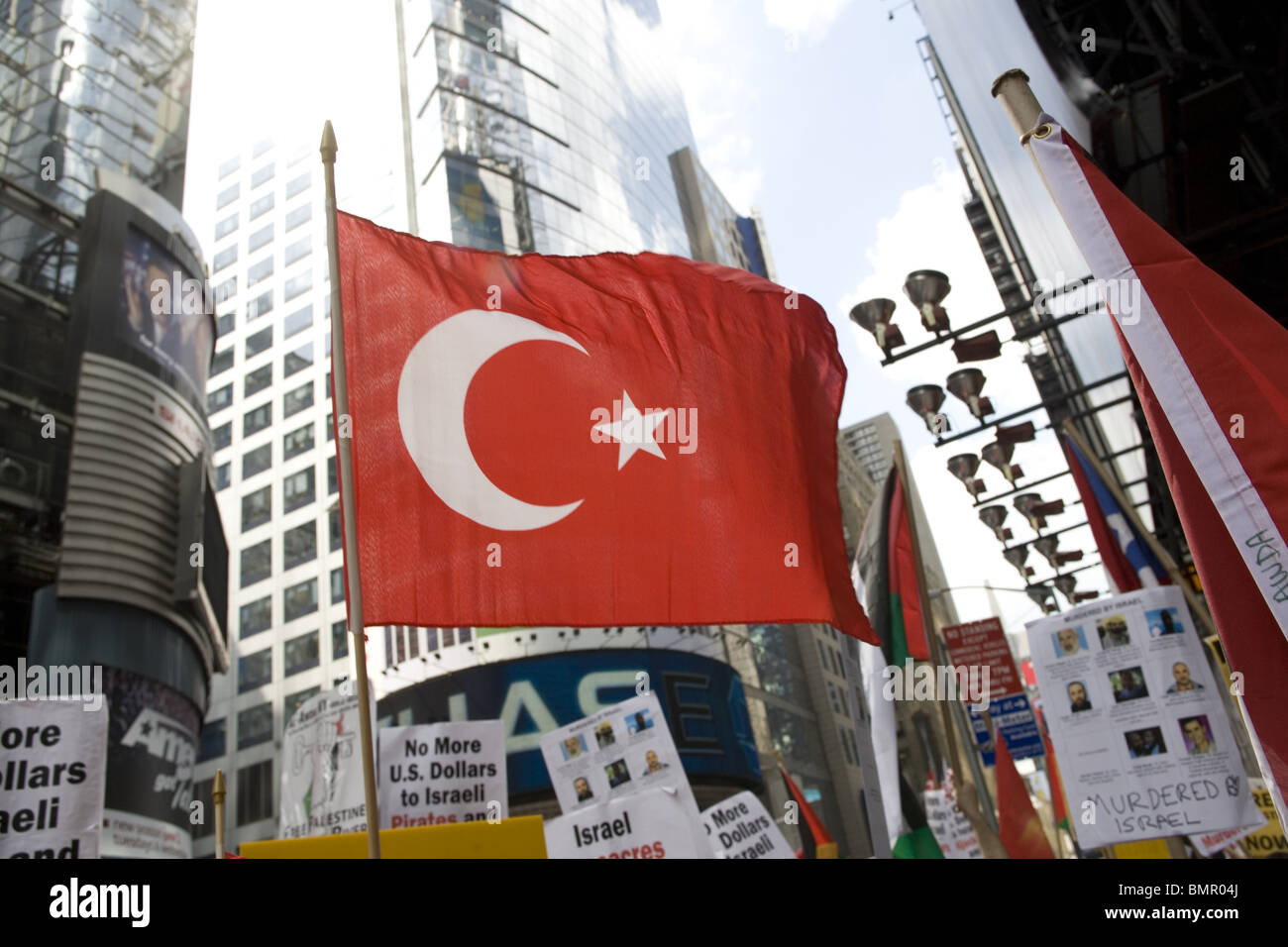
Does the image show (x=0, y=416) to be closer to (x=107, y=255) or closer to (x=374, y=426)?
(x=107, y=255)

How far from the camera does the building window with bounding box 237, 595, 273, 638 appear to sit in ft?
184

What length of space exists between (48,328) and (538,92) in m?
39.6

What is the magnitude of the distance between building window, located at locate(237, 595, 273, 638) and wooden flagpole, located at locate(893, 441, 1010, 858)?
4957 cm

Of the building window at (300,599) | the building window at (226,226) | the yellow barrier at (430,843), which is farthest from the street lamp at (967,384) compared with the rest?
the building window at (226,226)

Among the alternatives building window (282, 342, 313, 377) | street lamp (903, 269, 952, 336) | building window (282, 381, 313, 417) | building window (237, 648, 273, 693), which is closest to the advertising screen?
street lamp (903, 269, 952, 336)

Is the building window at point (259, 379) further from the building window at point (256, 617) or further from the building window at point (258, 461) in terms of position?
the building window at point (256, 617)

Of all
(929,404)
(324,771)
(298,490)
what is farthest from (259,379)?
(324,771)

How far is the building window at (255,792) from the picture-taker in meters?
50.3

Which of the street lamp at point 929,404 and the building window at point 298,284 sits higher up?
the building window at point 298,284

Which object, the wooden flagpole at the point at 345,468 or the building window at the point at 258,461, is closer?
the wooden flagpole at the point at 345,468

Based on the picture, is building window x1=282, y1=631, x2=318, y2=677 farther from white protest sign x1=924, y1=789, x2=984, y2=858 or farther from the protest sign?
white protest sign x1=924, y1=789, x2=984, y2=858

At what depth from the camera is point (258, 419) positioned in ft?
208

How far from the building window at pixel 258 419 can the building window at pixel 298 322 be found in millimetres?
4717

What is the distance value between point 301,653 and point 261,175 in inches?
1435
